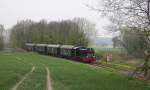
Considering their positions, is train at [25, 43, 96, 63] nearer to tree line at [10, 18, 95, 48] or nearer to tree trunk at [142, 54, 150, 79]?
tree line at [10, 18, 95, 48]

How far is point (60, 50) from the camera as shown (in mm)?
76000

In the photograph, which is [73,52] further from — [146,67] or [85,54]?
[146,67]

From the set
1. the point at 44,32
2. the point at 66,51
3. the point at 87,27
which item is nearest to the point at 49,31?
the point at 44,32

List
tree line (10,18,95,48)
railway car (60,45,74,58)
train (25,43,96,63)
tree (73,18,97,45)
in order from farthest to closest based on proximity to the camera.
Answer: tree (73,18,97,45) < tree line (10,18,95,48) < railway car (60,45,74,58) < train (25,43,96,63)

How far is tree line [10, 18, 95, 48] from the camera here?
11795cm

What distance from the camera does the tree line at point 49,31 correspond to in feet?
387

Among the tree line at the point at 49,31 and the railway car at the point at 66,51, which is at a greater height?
the tree line at the point at 49,31

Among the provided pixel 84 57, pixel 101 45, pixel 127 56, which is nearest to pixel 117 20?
pixel 84 57

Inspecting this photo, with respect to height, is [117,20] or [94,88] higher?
[117,20]

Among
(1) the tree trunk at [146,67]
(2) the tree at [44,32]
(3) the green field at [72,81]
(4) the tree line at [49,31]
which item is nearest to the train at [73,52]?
(2) the tree at [44,32]

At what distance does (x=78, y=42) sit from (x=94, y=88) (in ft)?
233

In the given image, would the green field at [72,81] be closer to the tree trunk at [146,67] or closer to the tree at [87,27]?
the tree trunk at [146,67]

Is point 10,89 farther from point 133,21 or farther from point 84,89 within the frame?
point 133,21

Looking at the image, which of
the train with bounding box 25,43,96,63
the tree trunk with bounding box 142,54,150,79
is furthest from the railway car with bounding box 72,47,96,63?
the tree trunk with bounding box 142,54,150,79
